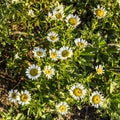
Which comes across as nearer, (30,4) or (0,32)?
(0,32)

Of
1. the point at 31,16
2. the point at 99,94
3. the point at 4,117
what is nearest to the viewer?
the point at 4,117

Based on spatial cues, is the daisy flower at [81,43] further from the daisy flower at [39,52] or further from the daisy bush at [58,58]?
the daisy flower at [39,52]

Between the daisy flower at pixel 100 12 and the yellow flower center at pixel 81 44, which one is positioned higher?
the daisy flower at pixel 100 12

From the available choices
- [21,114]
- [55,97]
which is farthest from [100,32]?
[21,114]

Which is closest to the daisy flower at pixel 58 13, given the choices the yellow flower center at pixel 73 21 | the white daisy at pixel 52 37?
the yellow flower center at pixel 73 21

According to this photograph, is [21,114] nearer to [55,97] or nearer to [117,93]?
[55,97]

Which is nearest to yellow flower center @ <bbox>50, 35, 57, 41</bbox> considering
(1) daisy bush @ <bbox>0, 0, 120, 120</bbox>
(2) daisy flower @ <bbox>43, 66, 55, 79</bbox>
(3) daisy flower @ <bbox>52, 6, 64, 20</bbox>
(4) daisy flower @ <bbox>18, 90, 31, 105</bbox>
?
(1) daisy bush @ <bbox>0, 0, 120, 120</bbox>

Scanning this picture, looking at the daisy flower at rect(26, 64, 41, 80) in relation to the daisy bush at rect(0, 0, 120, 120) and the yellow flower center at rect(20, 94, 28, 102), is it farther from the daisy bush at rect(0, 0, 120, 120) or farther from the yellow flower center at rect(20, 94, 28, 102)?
the yellow flower center at rect(20, 94, 28, 102)
